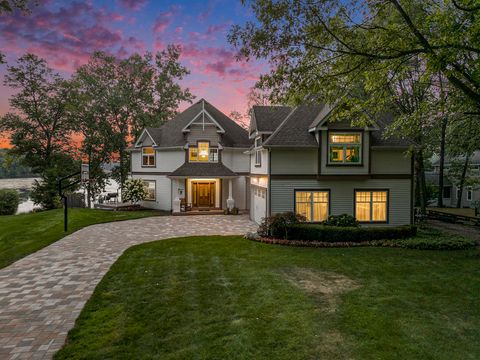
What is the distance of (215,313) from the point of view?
7.27 m

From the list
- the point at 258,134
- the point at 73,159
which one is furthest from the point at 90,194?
the point at 258,134

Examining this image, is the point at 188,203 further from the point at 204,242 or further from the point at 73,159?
the point at 73,159

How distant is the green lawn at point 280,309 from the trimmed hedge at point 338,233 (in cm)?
297

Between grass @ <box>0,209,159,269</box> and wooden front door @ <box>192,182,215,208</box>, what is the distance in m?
4.41

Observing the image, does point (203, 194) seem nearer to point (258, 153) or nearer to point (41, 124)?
point (258, 153)

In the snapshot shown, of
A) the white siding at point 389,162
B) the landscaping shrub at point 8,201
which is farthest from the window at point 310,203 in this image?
the landscaping shrub at point 8,201

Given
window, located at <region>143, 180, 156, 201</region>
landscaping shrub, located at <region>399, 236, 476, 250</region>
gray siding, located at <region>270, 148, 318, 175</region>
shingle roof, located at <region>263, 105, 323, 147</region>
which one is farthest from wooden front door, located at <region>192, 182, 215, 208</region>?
landscaping shrub, located at <region>399, 236, 476, 250</region>

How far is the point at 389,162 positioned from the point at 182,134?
17980 millimetres

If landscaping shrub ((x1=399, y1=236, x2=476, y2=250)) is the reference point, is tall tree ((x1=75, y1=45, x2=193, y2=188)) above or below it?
above

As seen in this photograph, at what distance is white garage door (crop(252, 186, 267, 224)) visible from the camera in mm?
20314

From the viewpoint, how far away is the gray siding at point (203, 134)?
91.0 feet

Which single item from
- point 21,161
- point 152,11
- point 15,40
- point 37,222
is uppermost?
point 152,11

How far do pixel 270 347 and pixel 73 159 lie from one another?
35.6 meters

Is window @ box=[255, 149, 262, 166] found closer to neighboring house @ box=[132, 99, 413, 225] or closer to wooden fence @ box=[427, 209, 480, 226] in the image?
neighboring house @ box=[132, 99, 413, 225]
